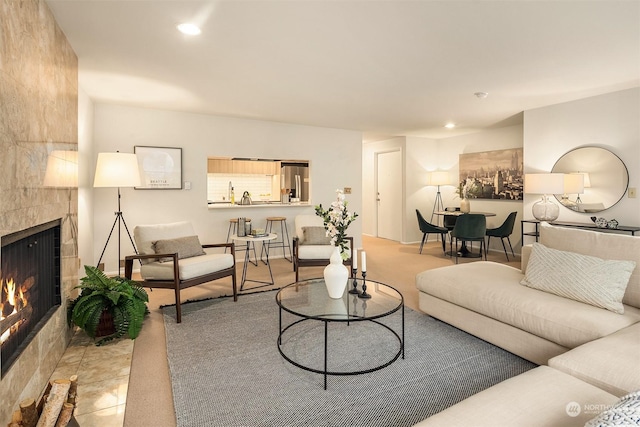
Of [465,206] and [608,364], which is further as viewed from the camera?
[465,206]

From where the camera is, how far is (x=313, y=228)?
4.66 meters

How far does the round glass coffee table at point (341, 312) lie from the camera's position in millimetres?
2254

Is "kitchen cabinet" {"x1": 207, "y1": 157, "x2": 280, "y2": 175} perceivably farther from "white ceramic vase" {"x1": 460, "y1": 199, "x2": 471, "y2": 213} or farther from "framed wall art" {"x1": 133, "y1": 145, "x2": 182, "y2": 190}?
"white ceramic vase" {"x1": 460, "y1": 199, "x2": 471, "y2": 213}

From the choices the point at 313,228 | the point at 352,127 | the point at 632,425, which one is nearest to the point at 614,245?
the point at 632,425

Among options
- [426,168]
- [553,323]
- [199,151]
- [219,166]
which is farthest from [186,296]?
[426,168]

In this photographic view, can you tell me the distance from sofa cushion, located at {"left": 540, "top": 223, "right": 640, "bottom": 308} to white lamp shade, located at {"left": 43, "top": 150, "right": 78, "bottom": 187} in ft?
11.7

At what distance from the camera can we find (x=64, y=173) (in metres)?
2.64

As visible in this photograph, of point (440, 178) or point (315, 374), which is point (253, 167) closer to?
point (440, 178)

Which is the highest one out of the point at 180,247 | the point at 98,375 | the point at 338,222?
the point at 338,222

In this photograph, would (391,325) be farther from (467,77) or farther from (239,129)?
(239,129)

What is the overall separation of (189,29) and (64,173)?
1391 mm

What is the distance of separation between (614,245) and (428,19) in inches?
77.7

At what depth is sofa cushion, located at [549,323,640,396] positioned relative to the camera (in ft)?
4.83

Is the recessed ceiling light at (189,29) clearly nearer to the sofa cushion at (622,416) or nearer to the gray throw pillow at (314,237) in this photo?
the gray throw pillow at (314,237)
